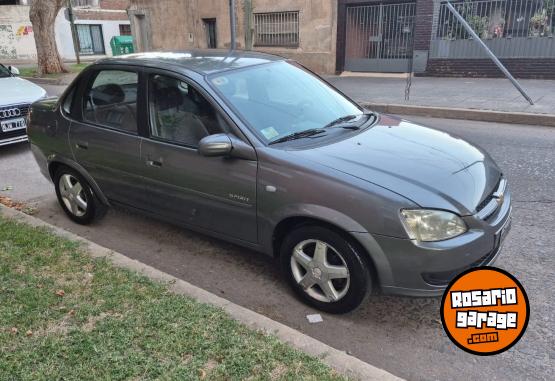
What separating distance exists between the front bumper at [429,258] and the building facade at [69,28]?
32535mm

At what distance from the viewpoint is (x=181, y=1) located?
68.4 feet

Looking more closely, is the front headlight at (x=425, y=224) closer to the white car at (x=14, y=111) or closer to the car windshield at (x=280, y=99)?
the car windshield at (x=280, y=99)

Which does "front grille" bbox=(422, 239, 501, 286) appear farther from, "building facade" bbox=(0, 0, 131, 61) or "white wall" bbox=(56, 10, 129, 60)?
"white wall" bbox=(56, 10, 129, 60)

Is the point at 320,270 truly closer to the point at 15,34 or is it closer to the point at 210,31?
the point at 210,31

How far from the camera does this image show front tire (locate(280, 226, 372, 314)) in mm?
2965

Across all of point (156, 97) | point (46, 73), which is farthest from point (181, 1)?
point (156, 97)

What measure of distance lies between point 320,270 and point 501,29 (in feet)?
44.1

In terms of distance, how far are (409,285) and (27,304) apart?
7.85 feet

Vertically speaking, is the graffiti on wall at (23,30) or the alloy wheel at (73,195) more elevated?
the graffiti on wall at (23,30)

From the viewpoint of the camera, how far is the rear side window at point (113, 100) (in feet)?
13.2

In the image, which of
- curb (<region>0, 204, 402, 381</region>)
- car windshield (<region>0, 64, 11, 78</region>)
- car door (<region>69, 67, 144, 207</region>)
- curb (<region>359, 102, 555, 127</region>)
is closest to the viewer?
curb (<region>0, 204, 402, 381</region>)

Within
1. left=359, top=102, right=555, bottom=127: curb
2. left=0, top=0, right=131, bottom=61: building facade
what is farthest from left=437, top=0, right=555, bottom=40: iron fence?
left=0, top=0, right=131, bottom=61: building facade

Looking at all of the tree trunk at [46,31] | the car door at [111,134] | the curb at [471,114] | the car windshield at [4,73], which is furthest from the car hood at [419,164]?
the tree trunk at [46,31]

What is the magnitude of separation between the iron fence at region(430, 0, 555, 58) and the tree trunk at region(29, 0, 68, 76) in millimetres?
13861
